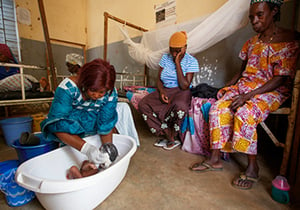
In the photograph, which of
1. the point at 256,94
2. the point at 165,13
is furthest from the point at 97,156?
the point at 165,13

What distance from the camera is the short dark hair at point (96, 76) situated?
73 cm

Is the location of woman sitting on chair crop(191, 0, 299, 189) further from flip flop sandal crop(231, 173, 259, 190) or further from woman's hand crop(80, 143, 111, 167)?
woman's hand crop(80, 143, 111, 167)

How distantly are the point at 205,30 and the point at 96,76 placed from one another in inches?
45.1

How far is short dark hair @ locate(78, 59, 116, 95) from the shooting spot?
0.73 metres

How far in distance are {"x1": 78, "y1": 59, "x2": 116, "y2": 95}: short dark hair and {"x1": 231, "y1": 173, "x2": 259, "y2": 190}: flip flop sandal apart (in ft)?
2.99

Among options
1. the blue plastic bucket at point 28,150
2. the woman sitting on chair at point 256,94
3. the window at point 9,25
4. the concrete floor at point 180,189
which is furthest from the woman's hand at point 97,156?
the window at point 9,25

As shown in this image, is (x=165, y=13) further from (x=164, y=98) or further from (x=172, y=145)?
(x=172, y=145)

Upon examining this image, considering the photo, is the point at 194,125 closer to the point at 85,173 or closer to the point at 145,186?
the point at 145,186

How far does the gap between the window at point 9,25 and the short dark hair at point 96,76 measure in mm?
2904

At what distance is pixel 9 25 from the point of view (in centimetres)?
268

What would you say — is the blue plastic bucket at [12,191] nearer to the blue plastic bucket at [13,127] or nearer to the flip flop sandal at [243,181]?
the blue plastic bucket at [13,127]

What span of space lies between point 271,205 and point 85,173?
37.4 inches

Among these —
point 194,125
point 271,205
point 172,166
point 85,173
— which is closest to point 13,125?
point 85,173

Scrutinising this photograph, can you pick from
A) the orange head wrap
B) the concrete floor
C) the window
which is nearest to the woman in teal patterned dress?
the concrete floor
